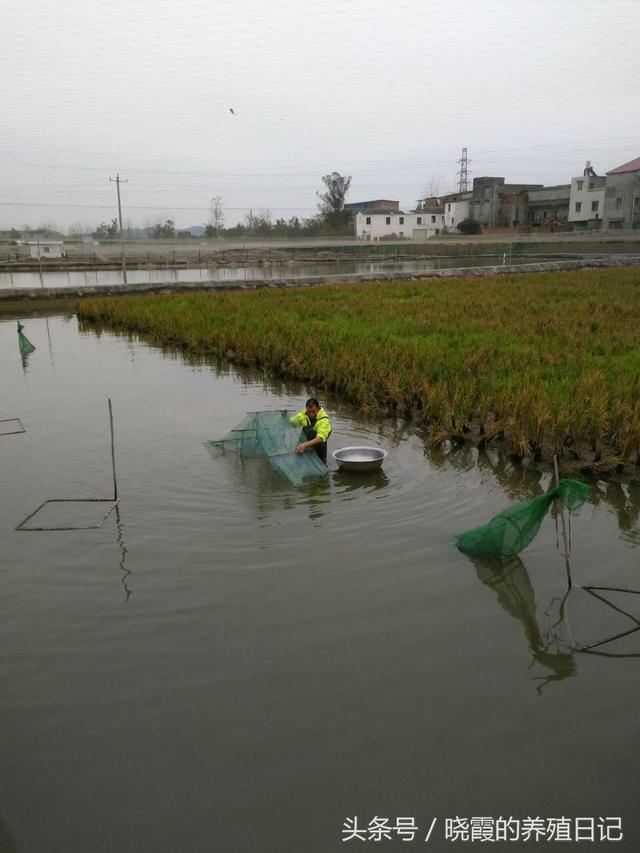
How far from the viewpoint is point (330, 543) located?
4.50m

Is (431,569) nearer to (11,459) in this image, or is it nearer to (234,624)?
(234,624)

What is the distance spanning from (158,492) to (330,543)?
1.73 m

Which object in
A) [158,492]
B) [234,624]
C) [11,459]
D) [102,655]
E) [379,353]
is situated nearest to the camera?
[102,655]

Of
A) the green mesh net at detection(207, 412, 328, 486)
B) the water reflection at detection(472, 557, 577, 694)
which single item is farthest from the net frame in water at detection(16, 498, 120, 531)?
the water reflection at detection(472, 557, 577, 694)

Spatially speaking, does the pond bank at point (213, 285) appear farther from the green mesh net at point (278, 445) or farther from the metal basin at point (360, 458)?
the metal basin at point (360, 458)

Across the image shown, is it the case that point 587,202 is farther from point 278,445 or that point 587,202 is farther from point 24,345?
point 278,445

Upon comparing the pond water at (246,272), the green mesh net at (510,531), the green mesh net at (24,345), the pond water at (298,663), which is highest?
the pond water at (246,272)

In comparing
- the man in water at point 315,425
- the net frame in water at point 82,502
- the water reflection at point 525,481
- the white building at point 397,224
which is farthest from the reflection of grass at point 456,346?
the white building at point 397,224

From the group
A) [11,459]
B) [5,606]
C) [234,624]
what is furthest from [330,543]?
[11,459]

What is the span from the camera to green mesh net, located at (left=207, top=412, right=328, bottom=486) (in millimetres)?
5473

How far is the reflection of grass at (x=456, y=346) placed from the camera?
6469mm

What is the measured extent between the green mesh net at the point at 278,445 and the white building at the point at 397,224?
51022mm

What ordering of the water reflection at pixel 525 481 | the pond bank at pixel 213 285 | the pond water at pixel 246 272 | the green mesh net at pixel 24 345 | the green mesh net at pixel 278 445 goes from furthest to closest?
1. the pond water at pixel 246 272
2. the pond bank at pixel 213 285
3. the green mesh net at pixel 24 345
4. the green mesh net at pixel 278 445
5. the water reflection at pixel 525 481

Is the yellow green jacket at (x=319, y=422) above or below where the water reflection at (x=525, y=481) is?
above
